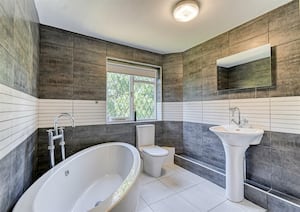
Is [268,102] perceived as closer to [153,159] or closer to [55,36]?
[153,159]

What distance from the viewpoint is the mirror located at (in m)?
1.85

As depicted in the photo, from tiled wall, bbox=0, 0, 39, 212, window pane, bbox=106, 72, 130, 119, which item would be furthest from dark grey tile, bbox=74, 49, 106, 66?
tiled wall, bbox=0, 0, 39, 212

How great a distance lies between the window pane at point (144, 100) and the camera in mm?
3078

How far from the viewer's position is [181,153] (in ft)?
10.1

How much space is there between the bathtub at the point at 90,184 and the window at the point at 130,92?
726mm

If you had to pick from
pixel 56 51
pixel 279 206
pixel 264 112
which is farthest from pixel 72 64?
pixel 279 206

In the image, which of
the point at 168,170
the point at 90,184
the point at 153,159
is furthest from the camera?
the point at 168,170

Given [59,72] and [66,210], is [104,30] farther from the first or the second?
[66,210]

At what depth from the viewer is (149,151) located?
100 inches

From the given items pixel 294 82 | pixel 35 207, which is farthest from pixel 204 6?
pixel 35 207

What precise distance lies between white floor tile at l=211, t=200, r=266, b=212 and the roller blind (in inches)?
96.5

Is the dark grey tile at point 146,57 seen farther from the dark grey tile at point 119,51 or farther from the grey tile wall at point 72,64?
the grey tile wall at point 72,64

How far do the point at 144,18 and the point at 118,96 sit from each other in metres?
1.42

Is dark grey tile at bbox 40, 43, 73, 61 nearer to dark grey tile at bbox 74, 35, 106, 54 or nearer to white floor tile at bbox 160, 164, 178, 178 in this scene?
dark grey tile at bbox 74, 35, 106, 54
